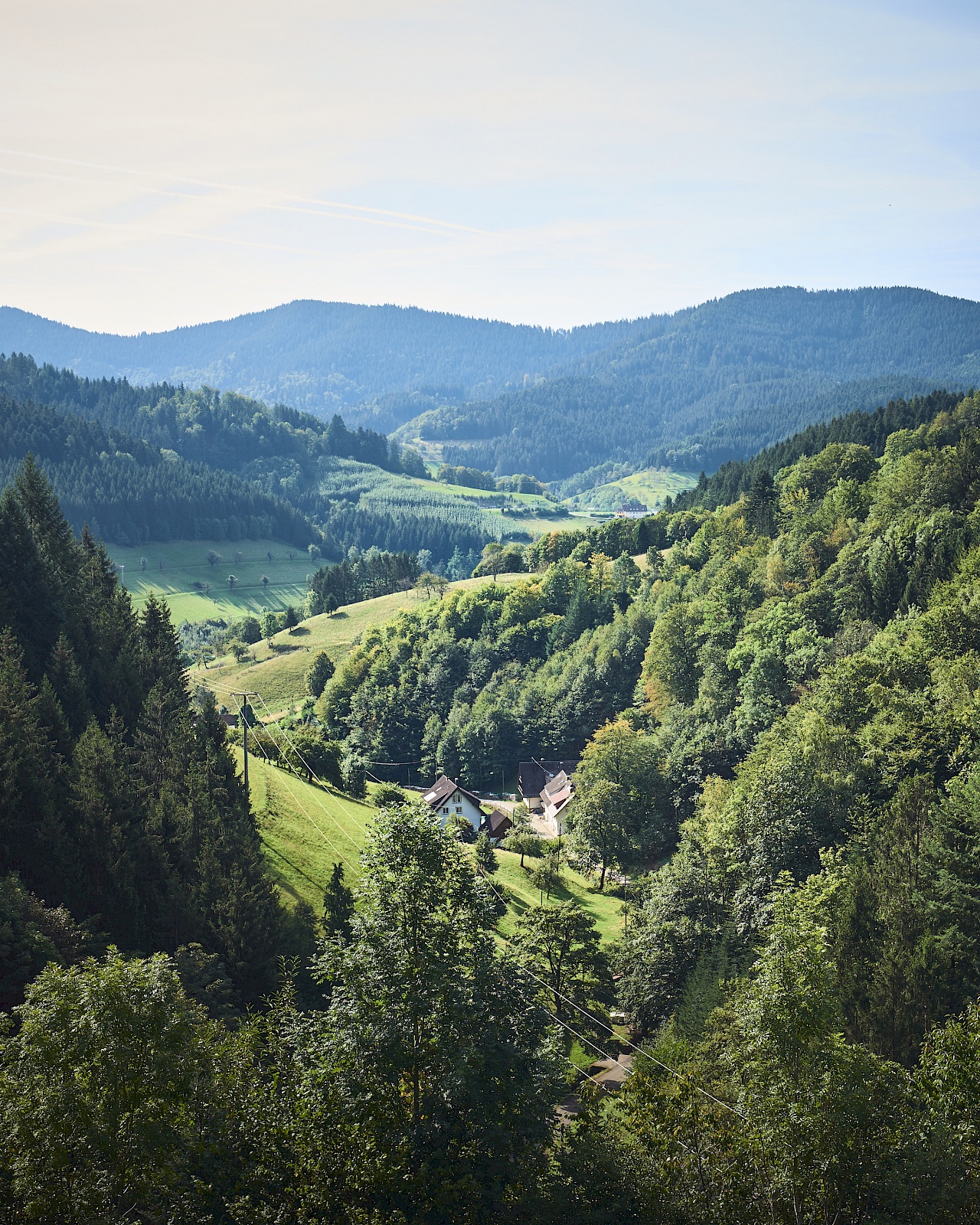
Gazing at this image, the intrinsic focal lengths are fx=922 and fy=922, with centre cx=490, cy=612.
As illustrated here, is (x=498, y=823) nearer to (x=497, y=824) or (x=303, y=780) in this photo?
(x=497, y=824)

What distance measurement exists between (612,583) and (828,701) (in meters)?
70.3

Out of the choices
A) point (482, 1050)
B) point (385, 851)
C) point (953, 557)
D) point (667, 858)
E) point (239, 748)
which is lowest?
point (667, 858)

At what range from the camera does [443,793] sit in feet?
306

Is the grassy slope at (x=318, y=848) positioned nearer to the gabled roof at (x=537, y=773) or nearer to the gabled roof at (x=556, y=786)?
the gabled roof at (x=556, y=786)

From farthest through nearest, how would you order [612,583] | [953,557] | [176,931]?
[612,583] → [953,557] → [176,931]

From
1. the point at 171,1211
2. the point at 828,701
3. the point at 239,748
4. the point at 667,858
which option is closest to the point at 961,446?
the point at 828,701

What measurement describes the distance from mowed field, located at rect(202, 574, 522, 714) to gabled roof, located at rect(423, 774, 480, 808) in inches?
1625

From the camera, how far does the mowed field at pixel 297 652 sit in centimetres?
13888

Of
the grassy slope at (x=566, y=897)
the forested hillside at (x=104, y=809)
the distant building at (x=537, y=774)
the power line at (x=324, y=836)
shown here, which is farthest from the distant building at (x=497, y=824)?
the forested hillside at (x=104, y=809)

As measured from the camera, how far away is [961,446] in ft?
245

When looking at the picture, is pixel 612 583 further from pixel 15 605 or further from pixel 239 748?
pixel 15 605

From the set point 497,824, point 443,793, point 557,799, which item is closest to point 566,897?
point 497,824

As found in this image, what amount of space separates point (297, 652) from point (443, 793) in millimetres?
67581

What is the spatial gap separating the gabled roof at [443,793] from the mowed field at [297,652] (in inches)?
1625
